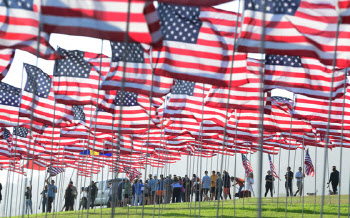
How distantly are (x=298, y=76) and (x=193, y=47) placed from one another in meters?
3.92

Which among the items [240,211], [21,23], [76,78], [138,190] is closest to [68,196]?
[138,190]

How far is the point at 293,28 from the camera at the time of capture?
12891mm

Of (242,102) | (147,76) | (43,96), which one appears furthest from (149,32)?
(43,96)

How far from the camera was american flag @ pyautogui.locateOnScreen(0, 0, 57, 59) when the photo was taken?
1241 centimetres

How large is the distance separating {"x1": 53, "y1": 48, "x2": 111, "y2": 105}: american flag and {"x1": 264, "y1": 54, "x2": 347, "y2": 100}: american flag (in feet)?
18.5

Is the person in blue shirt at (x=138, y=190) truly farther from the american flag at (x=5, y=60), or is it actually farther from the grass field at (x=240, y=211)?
the american flag at (x=5, y=60)

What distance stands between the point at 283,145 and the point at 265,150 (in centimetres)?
248

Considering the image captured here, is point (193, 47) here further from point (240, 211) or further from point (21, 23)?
point (240, 211)

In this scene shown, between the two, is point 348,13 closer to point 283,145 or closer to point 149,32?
point 149,32

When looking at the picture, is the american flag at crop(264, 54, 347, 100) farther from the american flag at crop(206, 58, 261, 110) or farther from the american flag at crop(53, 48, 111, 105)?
the american flag at crop(53, 48, 111, 105)

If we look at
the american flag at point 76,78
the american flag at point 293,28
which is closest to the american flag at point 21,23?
the american flag at point 293,28

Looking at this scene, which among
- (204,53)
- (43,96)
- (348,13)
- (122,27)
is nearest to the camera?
(122,27)

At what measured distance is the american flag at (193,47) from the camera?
1432 centimetres

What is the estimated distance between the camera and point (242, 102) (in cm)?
1862
